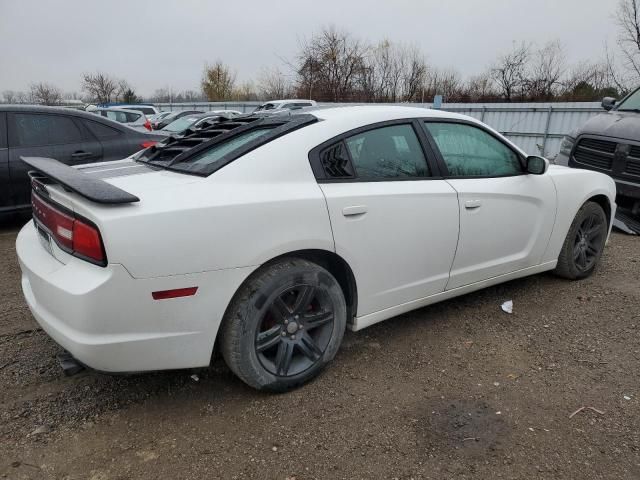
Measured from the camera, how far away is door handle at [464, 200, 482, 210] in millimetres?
3217

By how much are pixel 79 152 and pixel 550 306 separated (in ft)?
18.0

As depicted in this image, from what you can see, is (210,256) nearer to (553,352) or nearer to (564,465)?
(564,465)

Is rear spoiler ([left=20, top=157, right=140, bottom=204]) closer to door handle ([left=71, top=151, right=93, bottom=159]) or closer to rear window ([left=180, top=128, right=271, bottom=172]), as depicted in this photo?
rear window ([left=180, top=128, right=271, bottom=172])

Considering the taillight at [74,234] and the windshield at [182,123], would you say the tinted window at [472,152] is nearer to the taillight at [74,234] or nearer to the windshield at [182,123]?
the taillight at [74,234]

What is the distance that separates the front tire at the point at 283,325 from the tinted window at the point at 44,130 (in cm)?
470

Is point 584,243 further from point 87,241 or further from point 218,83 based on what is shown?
point 218,83

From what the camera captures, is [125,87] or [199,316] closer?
[199,316]

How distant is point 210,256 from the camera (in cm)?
221

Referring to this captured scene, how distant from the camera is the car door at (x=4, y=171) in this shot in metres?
5.48

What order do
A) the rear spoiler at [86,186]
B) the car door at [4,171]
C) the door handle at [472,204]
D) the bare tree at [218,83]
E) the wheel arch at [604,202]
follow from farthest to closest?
the bare tree at [218,83], the car door at [4,171], the wheel arch at [604,202], the door handle at [472,204], the rear spoiler at [86,186]

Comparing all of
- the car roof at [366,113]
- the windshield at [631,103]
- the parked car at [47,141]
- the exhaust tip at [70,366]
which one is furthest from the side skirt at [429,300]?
the parked car at [47,141]

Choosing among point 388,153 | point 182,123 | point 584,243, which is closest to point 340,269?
point 388,153

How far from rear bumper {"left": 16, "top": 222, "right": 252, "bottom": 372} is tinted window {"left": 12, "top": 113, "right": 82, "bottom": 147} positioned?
409cm

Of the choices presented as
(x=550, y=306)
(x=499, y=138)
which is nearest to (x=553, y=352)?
(x=550, y=306)
